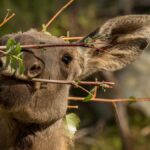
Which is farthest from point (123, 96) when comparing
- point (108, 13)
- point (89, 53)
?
point (89, 53)

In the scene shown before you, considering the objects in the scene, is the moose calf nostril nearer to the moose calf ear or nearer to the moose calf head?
the moose calf head

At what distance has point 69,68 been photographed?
6.72 metres

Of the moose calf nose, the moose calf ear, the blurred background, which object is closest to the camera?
the moose calf nose

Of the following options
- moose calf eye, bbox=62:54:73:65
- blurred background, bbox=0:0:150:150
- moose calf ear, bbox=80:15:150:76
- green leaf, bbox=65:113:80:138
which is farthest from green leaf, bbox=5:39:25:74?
blurred background, bbox=0:0:150:150

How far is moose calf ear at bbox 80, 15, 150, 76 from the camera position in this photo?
7.11m

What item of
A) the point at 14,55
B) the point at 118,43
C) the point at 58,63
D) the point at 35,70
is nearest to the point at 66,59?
the point at 58,63

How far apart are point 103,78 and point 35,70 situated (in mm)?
8729

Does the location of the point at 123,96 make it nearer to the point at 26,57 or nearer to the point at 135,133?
the point at 135,133

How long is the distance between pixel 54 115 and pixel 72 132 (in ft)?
1.61

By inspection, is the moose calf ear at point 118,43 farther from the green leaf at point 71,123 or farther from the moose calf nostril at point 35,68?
the moose calf nostril at point 35,68

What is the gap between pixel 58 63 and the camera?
20.9 feet

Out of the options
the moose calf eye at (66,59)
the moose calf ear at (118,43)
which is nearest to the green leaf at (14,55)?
the moose calf eye at (66,59)

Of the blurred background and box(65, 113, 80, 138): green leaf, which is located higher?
the blurred background

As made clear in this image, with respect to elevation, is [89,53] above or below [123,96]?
below
